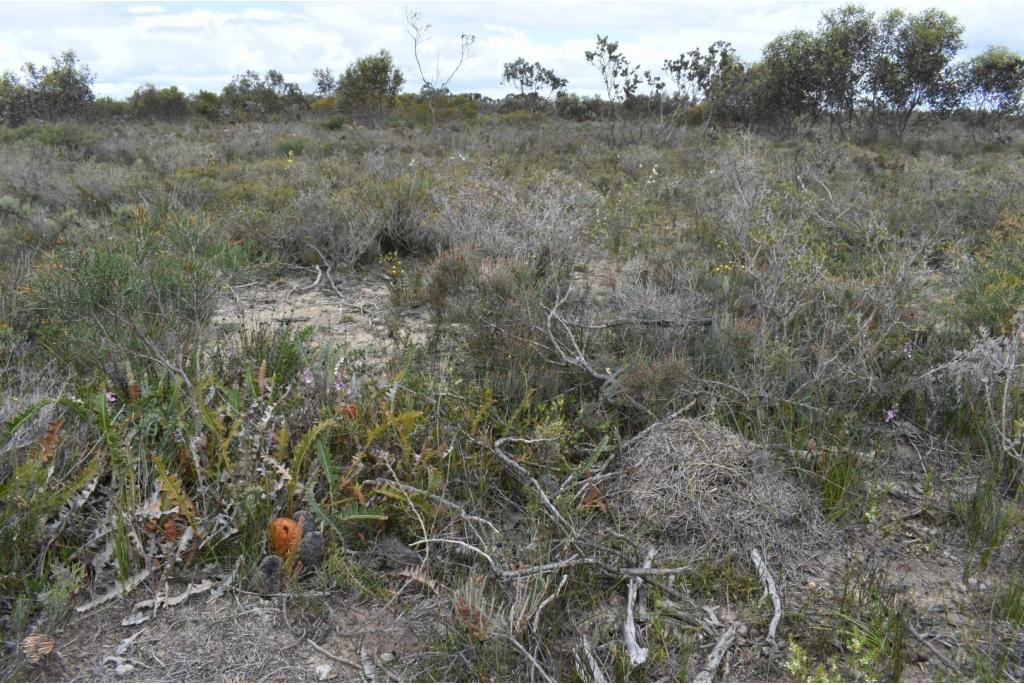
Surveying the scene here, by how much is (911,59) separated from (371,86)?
17.5 metres

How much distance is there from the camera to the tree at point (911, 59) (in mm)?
20000

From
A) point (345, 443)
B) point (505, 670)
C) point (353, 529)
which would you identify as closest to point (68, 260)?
point (345, 443)

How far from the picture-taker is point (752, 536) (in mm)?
2869

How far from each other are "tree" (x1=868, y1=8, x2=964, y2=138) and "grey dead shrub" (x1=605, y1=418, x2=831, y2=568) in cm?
2042

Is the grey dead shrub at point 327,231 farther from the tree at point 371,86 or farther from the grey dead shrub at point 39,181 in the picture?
the tree at point 371,86

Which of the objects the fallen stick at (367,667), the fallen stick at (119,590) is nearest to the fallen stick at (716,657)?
the fallen stick at (367,667)

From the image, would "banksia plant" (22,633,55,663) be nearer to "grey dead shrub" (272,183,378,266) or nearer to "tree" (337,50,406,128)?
"grey dead shrub" (272,183,378,266)

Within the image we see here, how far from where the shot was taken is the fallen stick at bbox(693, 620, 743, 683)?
7.41 feet

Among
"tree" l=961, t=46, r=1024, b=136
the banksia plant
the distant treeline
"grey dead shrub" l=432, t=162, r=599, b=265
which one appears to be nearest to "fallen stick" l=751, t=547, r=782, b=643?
the banksia plant

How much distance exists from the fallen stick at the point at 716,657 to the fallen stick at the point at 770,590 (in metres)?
0.12

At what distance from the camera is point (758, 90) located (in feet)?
77.0

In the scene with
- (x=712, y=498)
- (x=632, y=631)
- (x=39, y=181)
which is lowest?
(x=632, y=631)

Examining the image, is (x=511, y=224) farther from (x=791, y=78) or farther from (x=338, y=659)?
(x=791, y=78)

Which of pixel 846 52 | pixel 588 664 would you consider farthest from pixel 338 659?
pixel 846 52
